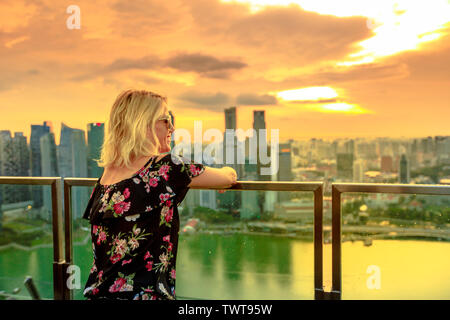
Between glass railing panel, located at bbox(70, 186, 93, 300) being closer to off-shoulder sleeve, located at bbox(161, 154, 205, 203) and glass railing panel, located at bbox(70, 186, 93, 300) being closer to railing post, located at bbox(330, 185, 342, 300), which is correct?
off-shoulder sleeve, located at bbox(161, 154, 205, 203)

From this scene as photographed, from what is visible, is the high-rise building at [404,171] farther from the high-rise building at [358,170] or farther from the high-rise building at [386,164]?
the high-rise building at [358,170]

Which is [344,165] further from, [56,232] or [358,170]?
[56,232]

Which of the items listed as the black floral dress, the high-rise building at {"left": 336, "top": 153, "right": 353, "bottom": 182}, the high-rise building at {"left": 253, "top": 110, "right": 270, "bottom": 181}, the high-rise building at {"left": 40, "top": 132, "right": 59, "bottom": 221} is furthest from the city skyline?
the black floral dress

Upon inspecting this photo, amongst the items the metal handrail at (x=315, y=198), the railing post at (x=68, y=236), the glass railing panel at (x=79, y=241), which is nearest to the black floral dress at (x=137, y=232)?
the metal handrail at (x=315, y=198)

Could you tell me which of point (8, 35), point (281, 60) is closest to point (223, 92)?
point (281, 60)

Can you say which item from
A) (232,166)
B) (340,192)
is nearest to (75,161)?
(232,166)

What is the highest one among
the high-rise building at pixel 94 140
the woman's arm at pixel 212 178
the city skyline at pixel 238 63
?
the city skyline at pixel 238 63

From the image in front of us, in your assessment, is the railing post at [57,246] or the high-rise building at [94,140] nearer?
the high-rise building at [94,140]
